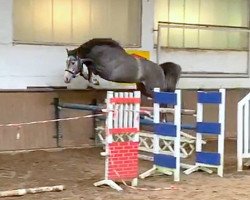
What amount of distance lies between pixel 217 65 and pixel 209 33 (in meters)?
0.68

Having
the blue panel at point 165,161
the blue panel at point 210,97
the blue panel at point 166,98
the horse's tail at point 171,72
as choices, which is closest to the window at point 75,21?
the horse's tail at point 171,72

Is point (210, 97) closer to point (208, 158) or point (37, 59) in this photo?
point (208, 158)

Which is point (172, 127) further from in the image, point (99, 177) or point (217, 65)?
point (217, 65)

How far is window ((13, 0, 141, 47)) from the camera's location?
10.0 m

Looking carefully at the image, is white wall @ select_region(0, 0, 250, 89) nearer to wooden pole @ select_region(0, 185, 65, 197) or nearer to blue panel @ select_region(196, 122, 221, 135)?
blue panel @ select_region(196, 122, 221, 135)

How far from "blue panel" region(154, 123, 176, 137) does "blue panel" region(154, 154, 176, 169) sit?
0.95 ft

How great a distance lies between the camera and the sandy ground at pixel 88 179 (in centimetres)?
652

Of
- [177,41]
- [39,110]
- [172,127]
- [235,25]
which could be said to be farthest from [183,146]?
[235,25]

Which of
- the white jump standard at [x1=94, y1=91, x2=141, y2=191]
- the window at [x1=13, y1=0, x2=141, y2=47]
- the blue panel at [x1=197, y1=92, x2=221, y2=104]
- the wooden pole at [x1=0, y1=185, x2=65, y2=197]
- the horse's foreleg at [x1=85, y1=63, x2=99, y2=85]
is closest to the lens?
the wooden pole at [x1=0, y1=185, x2=65, y2=197]

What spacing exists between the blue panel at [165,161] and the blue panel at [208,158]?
607 millimetres

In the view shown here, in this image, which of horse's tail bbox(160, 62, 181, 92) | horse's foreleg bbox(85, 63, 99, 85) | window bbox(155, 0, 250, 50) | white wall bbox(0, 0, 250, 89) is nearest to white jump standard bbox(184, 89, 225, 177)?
horse's foreleg bbox(85, 63, 99, 85)

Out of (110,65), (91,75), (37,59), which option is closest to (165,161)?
(110,65)

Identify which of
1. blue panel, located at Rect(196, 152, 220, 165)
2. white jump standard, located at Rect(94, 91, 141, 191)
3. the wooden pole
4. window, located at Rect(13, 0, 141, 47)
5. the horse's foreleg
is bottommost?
the wooden pole

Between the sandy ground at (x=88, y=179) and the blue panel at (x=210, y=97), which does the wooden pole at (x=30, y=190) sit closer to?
the sandy ground at (x=88, y=179)
